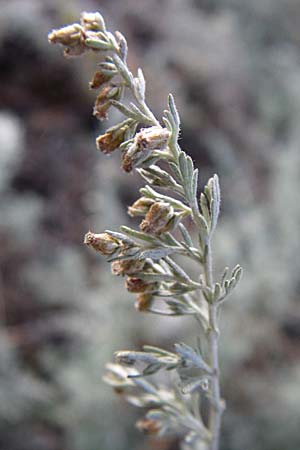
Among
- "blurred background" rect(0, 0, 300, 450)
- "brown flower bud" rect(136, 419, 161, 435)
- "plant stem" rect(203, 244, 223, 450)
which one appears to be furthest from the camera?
"blurred background" rect(0, 0, 300, 450)

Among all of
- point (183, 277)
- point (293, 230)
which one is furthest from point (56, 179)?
point (183, 277)

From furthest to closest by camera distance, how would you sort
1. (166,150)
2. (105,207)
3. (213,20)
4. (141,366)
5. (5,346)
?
(213,20) → (105,207) → (5,346) → (141,366) → (166,150)

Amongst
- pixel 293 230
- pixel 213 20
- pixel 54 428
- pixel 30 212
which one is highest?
pixel 213 20

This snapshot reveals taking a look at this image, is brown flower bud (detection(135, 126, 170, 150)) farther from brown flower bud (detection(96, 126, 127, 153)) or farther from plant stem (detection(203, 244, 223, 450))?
plant stem (detection(203, 244, 223, 450))

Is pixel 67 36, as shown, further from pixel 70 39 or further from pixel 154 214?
pixel 154 214

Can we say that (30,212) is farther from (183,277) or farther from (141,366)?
(183,277)

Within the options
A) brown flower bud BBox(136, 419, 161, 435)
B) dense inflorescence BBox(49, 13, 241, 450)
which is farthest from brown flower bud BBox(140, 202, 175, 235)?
brown flower bud BBox(136, 419, 161, 435)

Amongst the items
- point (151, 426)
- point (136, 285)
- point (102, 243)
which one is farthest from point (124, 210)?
point (102, 243)
